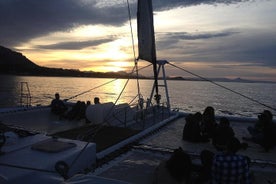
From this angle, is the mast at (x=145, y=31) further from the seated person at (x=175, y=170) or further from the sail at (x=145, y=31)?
the seated person at (x=175, y=170)

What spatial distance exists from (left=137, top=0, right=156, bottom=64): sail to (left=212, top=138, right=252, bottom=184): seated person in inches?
344

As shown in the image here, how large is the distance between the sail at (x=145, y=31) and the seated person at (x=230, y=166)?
874cm

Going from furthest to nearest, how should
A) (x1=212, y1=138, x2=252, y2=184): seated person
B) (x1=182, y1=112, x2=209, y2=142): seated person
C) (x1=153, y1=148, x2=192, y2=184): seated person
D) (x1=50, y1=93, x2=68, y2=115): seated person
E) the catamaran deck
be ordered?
(x1=50, y1=93, x2=68, y2=115): seated person
(x1=182, y1=112, x2=209, y2=142): seated person
the catamaran deck
(x1=153, y1=148, x2=192, y2=184): seated person
(x1=212, y1=138, x2=252, y2=184): seated person

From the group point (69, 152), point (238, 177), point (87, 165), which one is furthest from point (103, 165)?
point (238, 177)

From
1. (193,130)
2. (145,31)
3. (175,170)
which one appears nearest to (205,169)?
(175,170)

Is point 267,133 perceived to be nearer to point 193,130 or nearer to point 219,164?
point 193,130

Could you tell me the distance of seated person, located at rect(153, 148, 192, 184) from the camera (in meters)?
5.95

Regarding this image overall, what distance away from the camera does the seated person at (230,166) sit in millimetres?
5500

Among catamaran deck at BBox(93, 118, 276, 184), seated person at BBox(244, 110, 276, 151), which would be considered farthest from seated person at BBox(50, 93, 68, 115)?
seated person at BBox(244, 110, 276, 151)

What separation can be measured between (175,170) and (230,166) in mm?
1091

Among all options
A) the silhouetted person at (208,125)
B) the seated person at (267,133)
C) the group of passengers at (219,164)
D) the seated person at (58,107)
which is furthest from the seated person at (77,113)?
the seated person at (267,133)

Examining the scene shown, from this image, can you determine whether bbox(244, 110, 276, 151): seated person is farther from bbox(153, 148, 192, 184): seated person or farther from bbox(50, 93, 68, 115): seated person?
bbox(50, 93, 68, 115): seated person

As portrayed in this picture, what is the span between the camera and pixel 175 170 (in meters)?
5.98

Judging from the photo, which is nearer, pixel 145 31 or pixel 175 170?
pixel 175 170
